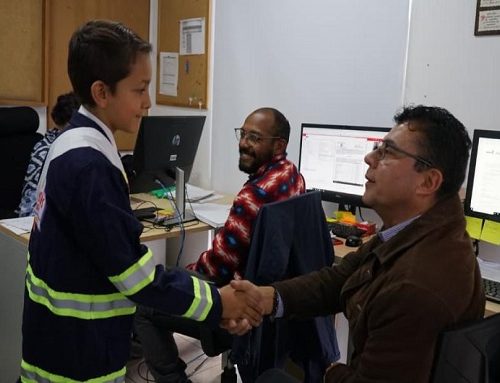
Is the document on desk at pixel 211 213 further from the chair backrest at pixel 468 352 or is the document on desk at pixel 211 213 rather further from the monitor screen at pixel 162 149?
the chair backrest at pixel 468 352

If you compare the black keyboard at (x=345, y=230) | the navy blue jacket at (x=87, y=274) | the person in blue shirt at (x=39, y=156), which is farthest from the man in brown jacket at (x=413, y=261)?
the person in blue shirt at (x=39, y=156)

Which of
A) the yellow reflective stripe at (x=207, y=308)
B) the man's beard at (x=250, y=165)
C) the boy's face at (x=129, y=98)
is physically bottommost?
the yellow reflective stripe at (x=207, y=308)

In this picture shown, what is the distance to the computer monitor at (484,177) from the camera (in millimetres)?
2010

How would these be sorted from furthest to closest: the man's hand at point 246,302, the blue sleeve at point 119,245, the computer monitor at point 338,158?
the computer monitor at point 338,158 → the man's hand at point 246,302 → the blue sleeve at point 119,245

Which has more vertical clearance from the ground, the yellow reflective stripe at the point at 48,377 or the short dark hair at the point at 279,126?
the short dark hair at the point at 279,126

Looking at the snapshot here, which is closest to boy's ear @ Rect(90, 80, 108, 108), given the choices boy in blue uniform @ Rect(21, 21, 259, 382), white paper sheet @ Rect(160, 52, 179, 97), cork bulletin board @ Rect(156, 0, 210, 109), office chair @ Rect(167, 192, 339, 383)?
boy in blue uniform @ Rect(21, 21, 259, 382)

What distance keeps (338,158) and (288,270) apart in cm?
106

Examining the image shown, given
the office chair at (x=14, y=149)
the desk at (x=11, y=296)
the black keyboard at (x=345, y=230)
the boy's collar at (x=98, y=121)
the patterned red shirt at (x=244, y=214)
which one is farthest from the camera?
the office chair at (x=14, y=149)

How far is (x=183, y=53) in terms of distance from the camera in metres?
3.81

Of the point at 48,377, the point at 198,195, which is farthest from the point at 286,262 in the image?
the point at 198,195

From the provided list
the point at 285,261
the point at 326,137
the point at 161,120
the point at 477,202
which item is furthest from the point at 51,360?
the point at 326,137

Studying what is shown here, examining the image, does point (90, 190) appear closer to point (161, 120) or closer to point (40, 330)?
point (40, 330)

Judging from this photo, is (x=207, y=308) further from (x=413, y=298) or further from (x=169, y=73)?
(x=169, y=73)

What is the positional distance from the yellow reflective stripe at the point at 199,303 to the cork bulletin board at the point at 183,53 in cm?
250
